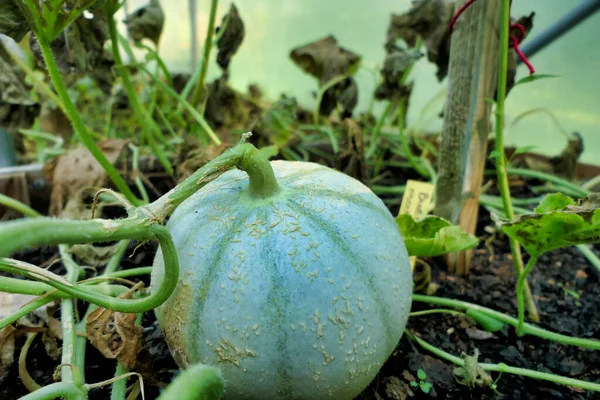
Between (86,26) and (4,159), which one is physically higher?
(86,26)

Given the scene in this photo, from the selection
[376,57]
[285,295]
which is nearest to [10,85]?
[285,295]

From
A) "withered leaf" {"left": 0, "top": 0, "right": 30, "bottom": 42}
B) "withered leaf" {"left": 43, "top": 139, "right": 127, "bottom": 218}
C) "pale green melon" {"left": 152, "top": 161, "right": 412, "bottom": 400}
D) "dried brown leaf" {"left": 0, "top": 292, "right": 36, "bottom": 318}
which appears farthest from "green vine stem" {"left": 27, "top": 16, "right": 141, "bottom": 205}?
"pale green melon" {"left": 152, "top": 161, "right": 412, "bottom": 400}

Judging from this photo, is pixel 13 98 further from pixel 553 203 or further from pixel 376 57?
pixel 376 57

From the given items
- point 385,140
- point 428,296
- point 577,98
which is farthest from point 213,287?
point 577,98

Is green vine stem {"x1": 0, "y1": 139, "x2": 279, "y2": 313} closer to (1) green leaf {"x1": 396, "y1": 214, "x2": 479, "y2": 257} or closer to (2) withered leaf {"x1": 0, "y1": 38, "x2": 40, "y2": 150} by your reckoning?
(1) green leaf {"x1": 396, "y1": 214, "x2": 479, "y2": 257}

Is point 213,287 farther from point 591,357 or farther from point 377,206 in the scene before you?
point 591,357

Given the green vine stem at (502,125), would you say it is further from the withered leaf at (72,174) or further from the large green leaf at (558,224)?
the withered leaf at (72,174)

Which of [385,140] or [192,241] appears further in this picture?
[385,140]
